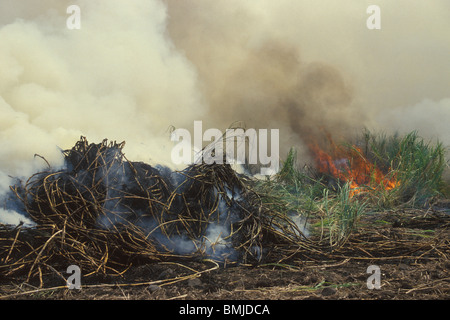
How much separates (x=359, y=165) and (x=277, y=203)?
4279 mm

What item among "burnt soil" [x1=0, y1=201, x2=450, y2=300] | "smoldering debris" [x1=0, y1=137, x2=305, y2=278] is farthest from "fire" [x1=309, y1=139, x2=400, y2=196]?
"smoldering debris" [x1=0, y1=137, x2=305, y2=278]

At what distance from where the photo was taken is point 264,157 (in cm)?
888

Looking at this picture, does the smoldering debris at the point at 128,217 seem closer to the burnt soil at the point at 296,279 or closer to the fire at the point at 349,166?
the burnt soil at the point at 296,279

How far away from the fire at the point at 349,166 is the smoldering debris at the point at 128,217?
410 centimetres

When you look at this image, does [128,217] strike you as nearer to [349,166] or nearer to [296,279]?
[296,279]

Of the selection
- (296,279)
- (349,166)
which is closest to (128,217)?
(296,279)

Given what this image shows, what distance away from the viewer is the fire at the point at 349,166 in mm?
8289

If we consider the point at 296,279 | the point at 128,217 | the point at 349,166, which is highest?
the point at 349,166

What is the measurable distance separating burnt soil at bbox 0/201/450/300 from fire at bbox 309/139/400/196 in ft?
11.3

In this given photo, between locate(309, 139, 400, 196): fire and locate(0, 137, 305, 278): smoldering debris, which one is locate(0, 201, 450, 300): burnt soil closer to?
locate(0, 137, 305, 278): smoldering debris

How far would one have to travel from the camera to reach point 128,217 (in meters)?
4.23

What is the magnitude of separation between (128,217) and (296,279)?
1.75 meters

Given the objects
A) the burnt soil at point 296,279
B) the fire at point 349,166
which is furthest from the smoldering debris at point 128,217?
the fire at point 349,166
